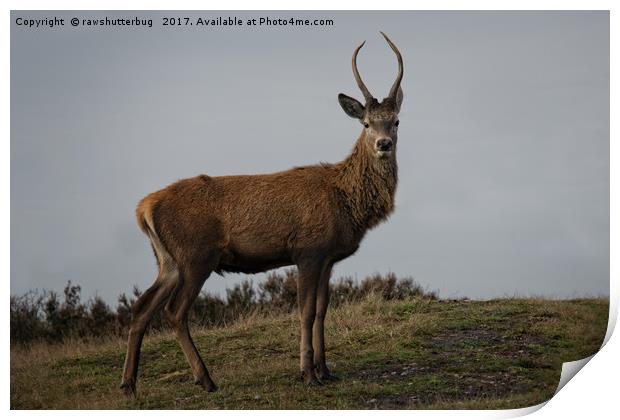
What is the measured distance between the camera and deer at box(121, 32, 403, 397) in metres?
10.3

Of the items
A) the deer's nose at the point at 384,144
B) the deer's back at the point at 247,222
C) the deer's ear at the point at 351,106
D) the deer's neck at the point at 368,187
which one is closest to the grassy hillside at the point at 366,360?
the deer's back at the point at 247,222

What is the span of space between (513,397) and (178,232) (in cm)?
386

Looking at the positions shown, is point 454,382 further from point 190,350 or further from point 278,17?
point 278,17

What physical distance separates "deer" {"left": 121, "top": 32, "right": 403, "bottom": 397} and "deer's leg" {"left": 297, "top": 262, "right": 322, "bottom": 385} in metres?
0.01

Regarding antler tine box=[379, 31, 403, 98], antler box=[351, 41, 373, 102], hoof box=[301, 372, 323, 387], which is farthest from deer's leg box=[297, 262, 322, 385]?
antler tine box=[379, 31, 403, 98]

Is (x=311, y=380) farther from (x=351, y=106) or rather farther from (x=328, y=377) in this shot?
(x=351, y=106)

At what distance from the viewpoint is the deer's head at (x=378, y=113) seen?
10495 mm

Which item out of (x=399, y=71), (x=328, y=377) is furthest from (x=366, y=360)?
(x=399, y=71)

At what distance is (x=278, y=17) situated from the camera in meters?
10.8

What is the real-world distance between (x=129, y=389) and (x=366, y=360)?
9.13 ft

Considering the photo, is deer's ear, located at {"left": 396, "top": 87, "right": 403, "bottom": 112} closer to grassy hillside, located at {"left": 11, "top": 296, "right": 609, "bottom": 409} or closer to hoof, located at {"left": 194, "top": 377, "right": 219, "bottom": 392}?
grassy hillside, located at {"left": 11, "top": 296, "right": 609, "bottom": 409}

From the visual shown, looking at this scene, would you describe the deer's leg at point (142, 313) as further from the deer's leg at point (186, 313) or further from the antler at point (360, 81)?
the antler at point (360, 81)

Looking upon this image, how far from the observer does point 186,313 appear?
10.3 metres
